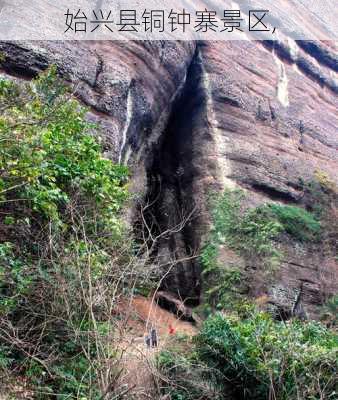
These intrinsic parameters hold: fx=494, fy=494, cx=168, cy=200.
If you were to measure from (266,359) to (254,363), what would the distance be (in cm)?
21

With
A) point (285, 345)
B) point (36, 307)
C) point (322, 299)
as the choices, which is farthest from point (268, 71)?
point (36, 307)

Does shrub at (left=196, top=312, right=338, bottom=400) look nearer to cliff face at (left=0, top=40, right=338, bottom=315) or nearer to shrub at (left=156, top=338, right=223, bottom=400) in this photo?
shrub at (left=156, top=338, right=223, bottom=400)

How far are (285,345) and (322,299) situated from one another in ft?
15.6

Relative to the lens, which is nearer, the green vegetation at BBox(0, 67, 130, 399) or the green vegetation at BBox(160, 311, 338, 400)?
the green vegetation at BBox(0, 67, 130, 399)

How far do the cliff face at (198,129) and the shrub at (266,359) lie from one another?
8.92 ft

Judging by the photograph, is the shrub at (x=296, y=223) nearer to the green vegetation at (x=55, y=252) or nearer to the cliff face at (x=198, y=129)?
the cliff face at (x=198, y=129)

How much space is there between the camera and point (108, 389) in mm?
3949

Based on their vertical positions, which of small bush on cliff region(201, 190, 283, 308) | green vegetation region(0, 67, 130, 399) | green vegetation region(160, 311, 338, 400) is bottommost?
small bush on cliff region(201, 190, 283, 308)

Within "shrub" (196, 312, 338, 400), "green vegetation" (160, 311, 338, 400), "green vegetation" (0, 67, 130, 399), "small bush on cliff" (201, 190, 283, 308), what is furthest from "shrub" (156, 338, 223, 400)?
"small bush on cliff" (201, 190, 283, 308)

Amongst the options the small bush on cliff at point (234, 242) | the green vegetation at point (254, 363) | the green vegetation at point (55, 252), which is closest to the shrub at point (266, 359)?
the green vegetation at point (254, 363)

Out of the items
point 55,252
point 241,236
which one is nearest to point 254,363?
point 55,252

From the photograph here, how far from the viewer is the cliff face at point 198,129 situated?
33.5ft

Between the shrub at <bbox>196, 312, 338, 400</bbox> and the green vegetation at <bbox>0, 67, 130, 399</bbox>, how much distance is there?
1937 mm

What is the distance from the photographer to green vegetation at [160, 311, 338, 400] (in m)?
6.16
